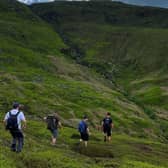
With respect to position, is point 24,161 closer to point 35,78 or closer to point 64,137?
point 64,137

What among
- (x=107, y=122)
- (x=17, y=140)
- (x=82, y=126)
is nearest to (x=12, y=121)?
(x=17, y=140)

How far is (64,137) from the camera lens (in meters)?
60.3

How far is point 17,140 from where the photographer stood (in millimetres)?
36188

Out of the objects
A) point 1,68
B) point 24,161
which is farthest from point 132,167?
point 1,68

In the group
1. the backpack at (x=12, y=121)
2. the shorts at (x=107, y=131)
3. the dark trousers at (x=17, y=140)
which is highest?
the backpack at (x=12, y=121)

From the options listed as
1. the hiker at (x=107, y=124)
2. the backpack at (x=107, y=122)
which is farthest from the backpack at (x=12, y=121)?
the backpack at (x=107, y=122)

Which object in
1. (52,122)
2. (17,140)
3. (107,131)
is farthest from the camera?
(107,131)

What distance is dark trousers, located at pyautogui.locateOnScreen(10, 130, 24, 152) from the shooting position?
3500 centimetres

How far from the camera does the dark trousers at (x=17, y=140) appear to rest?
35000mm

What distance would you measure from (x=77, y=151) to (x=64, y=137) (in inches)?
453

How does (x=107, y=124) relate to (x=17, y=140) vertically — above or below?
above

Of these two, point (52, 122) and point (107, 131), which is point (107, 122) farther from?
point (52, 122)

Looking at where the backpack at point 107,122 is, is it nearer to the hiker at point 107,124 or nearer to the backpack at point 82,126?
the hiker at point 107,124

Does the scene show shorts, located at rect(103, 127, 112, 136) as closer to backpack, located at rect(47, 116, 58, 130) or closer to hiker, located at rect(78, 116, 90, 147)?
hiker, located at rect(78, 116, 90, 147)
